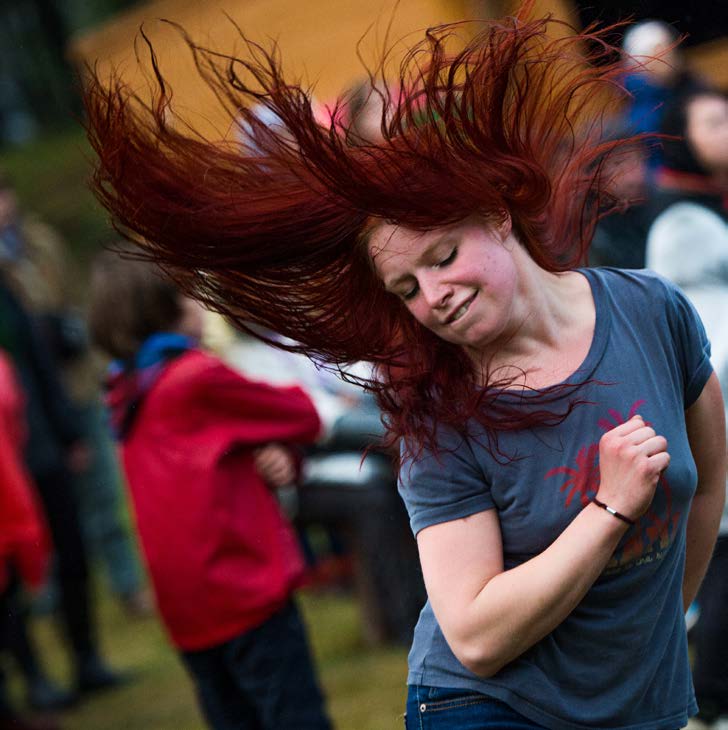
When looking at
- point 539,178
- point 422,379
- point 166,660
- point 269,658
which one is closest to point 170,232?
point 422,379

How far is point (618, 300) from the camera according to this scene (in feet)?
6.17

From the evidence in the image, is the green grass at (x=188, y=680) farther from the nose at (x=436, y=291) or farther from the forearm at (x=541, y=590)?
the nose at (x=436, y=291)

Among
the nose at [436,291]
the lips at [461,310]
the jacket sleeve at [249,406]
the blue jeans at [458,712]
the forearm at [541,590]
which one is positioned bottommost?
the blue jeans at [458,712]

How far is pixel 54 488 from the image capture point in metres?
5.29

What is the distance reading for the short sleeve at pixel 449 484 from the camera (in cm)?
173

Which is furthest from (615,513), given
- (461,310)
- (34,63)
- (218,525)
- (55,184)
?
(34,63)

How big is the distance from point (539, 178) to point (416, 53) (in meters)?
0.27

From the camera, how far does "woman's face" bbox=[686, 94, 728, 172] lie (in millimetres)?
3609

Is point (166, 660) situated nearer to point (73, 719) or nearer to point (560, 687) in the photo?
point (73, 719)

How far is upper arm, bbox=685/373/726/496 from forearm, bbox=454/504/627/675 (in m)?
0.36

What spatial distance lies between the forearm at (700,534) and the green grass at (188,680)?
197cm

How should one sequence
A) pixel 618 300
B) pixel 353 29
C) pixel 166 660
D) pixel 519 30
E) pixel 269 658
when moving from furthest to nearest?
1. pixel 353 29
2. pixel 166 660
3. pixel 269 658
4. pixel 618 300
5. pixel 519 30

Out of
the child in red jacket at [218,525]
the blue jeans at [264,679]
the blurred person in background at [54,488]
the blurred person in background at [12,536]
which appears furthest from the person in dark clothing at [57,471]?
the blue jeans at [264,679]

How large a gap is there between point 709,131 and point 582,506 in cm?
225
